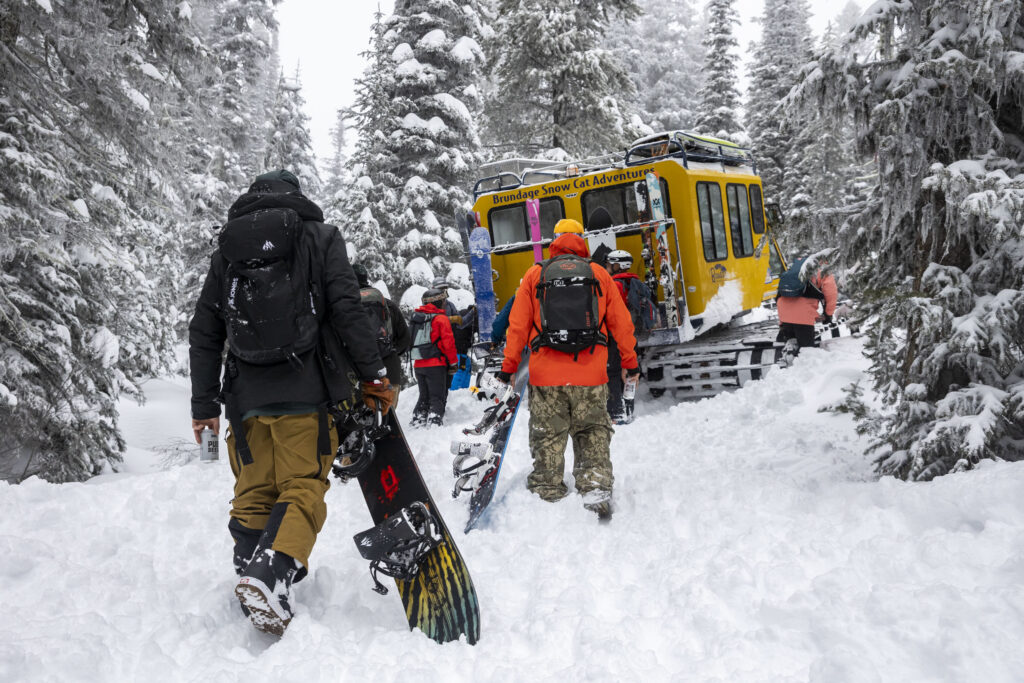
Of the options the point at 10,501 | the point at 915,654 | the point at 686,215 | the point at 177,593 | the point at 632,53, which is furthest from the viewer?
the point at 632,53

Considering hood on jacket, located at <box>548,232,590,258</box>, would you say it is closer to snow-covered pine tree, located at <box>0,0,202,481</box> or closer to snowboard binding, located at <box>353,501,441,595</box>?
snowboard binding, located at <box>353,501,441,595</box>

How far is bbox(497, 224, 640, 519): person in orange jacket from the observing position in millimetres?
5070

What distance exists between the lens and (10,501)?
16.3 ft

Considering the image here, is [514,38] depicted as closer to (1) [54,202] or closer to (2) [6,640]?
(1) [54,202]

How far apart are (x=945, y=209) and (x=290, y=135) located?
29769mm

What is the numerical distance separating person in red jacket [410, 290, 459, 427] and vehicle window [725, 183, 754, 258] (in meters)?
5.00

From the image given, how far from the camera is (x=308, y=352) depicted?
3227 millimetres

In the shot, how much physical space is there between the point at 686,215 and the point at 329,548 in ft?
24.4

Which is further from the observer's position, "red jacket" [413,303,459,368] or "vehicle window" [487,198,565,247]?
"vehicle window" [487,198,565,247]

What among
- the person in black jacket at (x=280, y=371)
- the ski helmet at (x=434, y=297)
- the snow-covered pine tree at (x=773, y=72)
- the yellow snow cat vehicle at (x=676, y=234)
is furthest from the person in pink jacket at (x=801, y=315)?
the snow-covered pine tree at (x=773, y=72)

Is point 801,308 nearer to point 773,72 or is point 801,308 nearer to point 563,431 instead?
point 563,431

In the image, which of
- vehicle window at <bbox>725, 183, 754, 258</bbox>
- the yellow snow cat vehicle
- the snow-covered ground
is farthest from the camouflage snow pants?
vehicle window at <bbox>725, 183, 754, 258</bbox>

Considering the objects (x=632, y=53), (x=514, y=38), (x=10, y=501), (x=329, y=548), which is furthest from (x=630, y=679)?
(x=632, y=53)

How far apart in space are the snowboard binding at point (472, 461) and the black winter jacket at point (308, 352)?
1933 mm
